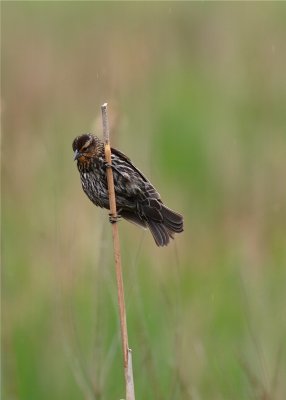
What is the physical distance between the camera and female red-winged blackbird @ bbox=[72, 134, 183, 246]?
3535 mm

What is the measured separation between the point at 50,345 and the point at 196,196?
5.22ft

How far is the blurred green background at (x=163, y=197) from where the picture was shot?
3.94 metres

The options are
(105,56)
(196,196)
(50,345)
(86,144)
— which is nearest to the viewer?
(86,144)

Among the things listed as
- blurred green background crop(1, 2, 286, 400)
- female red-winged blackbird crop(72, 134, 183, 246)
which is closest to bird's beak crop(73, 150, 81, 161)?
female red-winged blackbird crop(72, 134, 183, 246)

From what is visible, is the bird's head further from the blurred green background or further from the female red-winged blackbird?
the blurred green background

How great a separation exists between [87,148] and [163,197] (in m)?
1.91

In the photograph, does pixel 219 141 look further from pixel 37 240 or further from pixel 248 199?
pixel 37 240

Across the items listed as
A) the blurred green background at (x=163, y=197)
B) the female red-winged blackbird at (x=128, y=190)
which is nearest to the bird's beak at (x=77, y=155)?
the female red-winged blackbird at (x=128, y=190)

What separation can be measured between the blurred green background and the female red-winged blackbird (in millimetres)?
100

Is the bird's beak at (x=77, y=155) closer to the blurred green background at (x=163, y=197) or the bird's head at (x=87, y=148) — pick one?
the bird's head at (x=87, y=148)

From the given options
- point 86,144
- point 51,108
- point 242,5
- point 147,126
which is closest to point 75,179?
point 147,126

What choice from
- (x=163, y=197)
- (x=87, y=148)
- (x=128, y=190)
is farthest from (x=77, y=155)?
(x=163, y=197)

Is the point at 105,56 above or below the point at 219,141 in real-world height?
above

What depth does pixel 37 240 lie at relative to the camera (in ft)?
16.5
